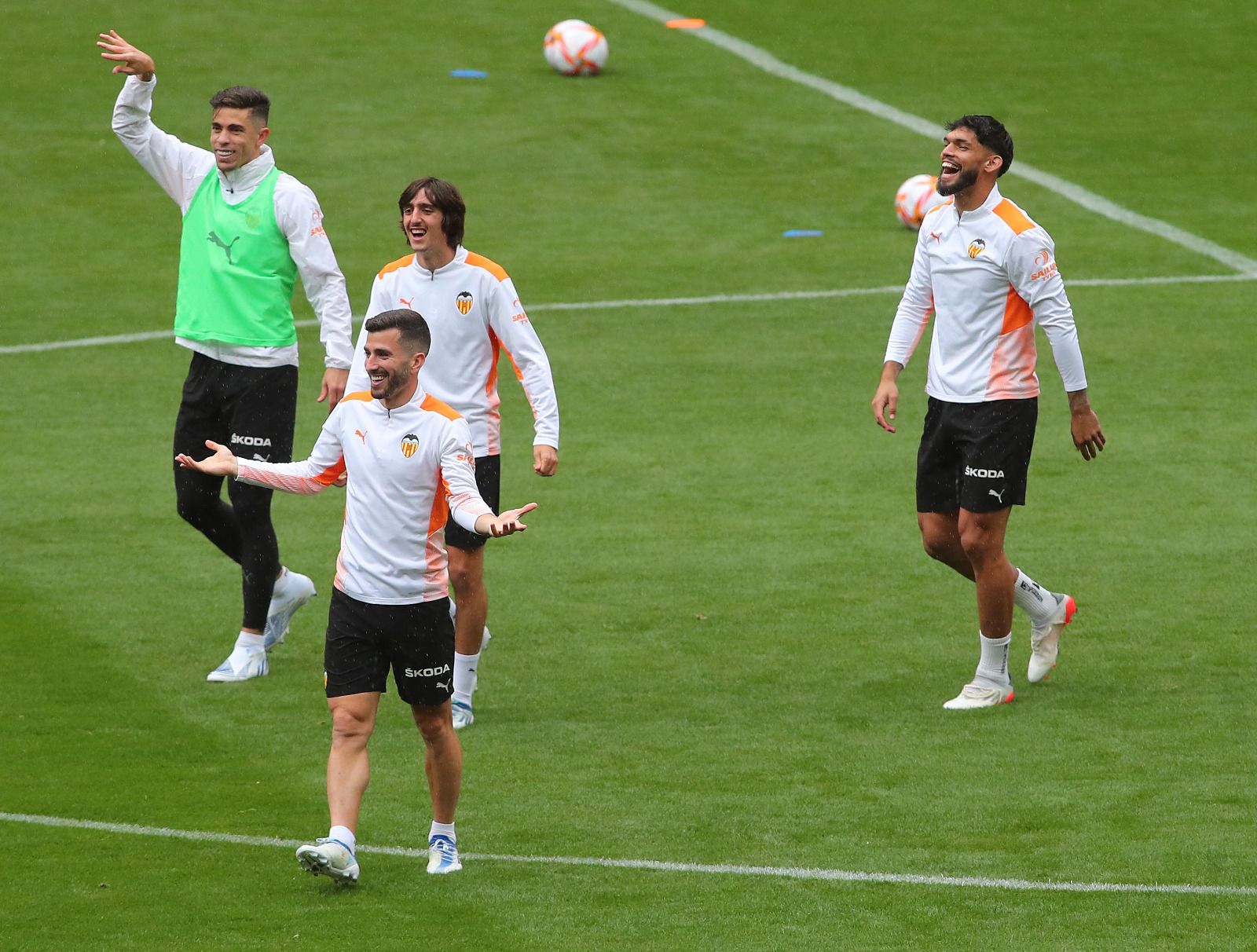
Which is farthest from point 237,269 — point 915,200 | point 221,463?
point 915,200

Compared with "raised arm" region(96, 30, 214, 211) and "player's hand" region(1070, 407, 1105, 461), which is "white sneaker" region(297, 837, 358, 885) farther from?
"raised arm" region(96, 30, 214, 211)

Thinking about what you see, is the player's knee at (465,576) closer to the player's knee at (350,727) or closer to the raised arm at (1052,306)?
the player's knee at (350,727)

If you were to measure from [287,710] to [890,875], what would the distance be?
3.23 metres

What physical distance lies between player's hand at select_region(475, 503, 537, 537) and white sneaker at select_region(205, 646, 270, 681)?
3280mm

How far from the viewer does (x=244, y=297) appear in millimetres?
9781

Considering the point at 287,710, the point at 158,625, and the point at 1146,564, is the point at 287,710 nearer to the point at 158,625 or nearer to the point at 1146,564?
the point at 158,625

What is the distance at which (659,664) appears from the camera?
9906 mm

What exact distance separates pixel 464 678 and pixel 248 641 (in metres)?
1.25

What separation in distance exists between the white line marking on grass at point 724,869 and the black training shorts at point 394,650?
0.70m

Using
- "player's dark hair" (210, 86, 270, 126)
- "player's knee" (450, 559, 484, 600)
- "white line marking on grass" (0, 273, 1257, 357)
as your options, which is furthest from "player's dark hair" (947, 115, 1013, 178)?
"white line marking on grass" (0, 273, 1257, 357)

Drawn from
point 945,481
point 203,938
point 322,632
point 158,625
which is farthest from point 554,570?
point 203,938

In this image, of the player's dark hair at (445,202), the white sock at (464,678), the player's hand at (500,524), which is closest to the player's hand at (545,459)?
the player's dark hair at (445,202)

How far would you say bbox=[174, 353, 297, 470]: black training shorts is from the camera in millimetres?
9750

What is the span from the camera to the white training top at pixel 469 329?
8.84 meters
